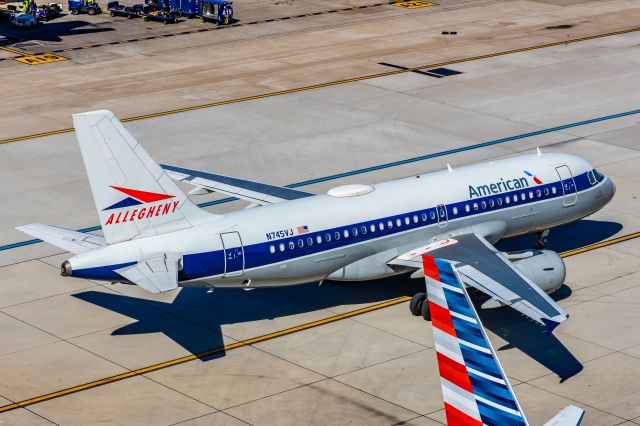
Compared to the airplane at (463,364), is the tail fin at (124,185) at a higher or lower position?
lower

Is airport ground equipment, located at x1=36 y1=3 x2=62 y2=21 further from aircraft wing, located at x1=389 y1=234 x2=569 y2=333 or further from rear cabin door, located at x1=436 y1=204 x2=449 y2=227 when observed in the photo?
aircraft wing, located at x1=389 y1=234 x2=569 y2=333

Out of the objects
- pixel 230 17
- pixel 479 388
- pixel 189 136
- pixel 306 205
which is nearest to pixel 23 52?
pixel 230 17

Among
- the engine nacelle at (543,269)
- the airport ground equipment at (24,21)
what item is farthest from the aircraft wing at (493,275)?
the airport ground equipment at (24,21)

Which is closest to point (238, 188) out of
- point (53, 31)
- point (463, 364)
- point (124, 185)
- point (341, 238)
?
point (341, 238)

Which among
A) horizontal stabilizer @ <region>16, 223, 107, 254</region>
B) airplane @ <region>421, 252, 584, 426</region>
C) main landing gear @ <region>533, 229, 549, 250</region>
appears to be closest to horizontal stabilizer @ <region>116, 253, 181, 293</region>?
horizontal stabilizer @ <region>16, 223, 107, 254</region>

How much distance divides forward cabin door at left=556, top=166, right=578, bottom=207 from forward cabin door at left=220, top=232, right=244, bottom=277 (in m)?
14.2

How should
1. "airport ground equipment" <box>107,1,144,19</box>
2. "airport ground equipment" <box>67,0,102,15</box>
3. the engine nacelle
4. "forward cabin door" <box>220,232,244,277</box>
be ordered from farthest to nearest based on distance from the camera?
"airport ground equipment" <box>67,0,102,15</box>
"airport ground equipment" <box>107,1,144,19</box>
the engine nacelle
"forward cabin door" <box>220,232,244,277</box>

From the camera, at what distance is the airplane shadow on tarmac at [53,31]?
8569 centimetres

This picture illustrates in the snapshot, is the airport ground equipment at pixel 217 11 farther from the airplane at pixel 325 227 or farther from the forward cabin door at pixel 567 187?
the forward cabin door at pixel 567 187

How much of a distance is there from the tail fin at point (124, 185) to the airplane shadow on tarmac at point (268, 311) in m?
4.33

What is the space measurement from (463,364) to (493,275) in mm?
19655

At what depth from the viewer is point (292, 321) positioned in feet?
133

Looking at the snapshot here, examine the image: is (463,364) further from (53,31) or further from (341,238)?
(53,31)

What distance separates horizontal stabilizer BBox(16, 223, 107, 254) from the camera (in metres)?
37.8
